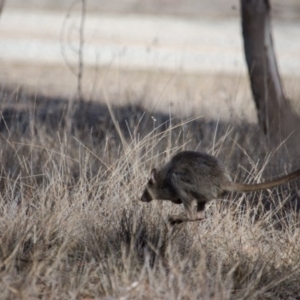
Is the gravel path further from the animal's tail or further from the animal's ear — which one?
the animal's tail

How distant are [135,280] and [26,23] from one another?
16.9 m

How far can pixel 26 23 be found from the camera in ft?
67.8

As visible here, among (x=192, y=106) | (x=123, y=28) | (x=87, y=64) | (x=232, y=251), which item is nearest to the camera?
A: (x=232, y=251)

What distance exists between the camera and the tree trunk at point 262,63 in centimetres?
835

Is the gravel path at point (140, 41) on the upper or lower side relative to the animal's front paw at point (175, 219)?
lower

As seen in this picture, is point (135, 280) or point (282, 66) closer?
point (135, 280)

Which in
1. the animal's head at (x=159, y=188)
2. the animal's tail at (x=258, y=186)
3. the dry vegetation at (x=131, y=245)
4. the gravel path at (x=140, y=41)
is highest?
the animal's tail at (x=258, y=186)

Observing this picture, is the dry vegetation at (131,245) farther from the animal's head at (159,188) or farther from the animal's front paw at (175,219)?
the animal's head at (159,188)

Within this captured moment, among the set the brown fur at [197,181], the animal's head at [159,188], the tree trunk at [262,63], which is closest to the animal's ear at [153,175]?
the animal's head at [159,188]

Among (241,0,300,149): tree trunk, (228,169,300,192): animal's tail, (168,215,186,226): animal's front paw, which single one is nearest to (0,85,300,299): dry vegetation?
(168,215,186,226): animal's front paw

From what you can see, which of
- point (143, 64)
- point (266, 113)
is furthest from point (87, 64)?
point (266, 113)

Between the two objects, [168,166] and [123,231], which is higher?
[168,166]

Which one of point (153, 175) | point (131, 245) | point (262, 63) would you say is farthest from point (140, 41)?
point (131, 245)

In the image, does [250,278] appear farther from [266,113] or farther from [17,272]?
[266,113]
